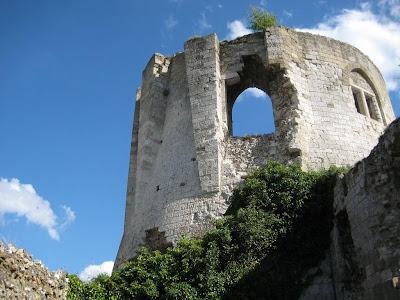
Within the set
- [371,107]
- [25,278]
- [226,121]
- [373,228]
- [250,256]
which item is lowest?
[25,278]

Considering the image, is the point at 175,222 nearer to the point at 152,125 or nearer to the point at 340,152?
the point at 152,125

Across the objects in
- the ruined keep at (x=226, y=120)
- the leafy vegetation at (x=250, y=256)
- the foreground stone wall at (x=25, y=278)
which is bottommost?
the foreground stone wall at (x=25, y=278)

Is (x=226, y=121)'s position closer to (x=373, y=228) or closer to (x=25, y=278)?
(x=373, y=228)

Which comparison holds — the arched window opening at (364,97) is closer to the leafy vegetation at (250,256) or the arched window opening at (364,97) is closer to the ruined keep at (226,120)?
the ruined keep at (226,120)

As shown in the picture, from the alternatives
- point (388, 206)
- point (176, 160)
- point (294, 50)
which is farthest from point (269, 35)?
point (388, 206)

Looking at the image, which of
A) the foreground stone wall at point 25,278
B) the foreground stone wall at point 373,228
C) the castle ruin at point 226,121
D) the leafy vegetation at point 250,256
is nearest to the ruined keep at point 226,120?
the castle ruin at point 226,121

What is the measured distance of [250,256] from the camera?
8.68 meters

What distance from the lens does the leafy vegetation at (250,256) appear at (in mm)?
8211

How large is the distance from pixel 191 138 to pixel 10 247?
6.46 metres

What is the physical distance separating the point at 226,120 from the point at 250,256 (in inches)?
188

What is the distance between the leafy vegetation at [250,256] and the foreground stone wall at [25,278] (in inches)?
18.9

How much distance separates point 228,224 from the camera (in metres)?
9.17

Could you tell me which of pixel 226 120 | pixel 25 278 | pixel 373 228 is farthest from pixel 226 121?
pixel 25 278

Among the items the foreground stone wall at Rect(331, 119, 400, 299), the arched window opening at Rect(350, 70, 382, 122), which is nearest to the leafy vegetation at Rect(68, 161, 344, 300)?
the foreground stone wall at Rect(331, 119, 400, 299)
